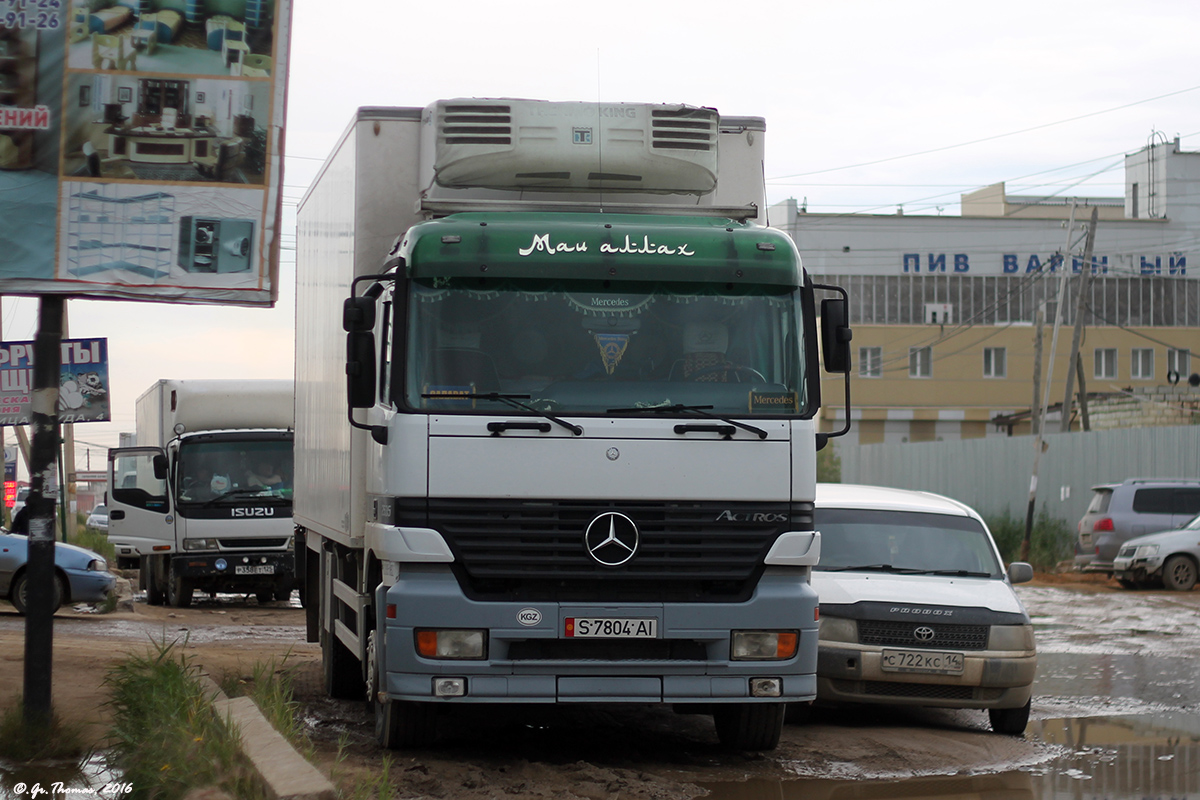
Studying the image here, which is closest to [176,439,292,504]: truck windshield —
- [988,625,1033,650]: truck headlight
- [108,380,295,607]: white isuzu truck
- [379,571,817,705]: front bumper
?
[108,380,295,607]: white isuzu truck

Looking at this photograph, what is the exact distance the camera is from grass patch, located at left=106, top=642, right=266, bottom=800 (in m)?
6.20

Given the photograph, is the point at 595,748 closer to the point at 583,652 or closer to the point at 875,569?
the point at 583,652

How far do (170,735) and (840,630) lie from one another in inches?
175

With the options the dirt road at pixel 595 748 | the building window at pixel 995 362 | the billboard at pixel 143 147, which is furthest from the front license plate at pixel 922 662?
the building window at pixel 995 362

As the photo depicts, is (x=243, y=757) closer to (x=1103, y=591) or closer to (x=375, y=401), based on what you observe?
(x=375, y=401)

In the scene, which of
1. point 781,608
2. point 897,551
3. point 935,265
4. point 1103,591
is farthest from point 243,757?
point 935,265

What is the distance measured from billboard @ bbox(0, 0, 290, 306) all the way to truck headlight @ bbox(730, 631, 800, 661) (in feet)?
10.7

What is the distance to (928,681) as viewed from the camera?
9445mm

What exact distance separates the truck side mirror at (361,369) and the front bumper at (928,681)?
3.65 m

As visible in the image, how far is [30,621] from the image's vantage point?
8.17 m

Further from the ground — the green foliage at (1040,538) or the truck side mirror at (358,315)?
the truck side mirror at (358,315)

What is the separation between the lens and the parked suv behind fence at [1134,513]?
25.1 m

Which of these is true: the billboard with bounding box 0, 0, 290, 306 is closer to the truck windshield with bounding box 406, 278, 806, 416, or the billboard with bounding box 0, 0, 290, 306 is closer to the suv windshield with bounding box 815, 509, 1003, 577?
the truck windshield with bounding box 406, 278, 806, 416

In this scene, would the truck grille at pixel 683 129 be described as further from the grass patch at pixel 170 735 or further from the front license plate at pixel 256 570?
the front license plate at pixel 256 570
